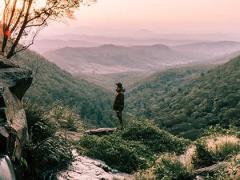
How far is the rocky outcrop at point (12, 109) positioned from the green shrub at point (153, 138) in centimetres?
923

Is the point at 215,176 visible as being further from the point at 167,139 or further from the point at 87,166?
the point at 167,139

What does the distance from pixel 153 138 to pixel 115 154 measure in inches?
226

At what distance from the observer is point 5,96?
11727 millimetres

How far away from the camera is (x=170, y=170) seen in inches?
555

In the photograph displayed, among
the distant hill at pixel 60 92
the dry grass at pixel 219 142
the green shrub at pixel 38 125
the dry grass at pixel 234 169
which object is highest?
the green shrub at pixel 38 125

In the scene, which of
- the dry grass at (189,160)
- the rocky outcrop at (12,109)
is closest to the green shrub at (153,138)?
the dry grass at (189,160)

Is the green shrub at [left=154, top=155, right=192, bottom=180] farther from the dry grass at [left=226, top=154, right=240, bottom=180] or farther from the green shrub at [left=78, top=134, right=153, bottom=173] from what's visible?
the green shrub at [left=78, top=134, right=153, bottom=173]

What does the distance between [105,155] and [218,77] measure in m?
136

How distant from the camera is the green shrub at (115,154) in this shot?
17047 mm

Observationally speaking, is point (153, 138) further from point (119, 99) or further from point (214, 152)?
point (214, 152)

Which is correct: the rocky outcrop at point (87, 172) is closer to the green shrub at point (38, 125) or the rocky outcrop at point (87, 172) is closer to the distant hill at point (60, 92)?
the green shrub at point (38, 125)

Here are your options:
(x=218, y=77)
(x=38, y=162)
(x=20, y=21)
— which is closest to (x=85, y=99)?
(x=218, y=77)

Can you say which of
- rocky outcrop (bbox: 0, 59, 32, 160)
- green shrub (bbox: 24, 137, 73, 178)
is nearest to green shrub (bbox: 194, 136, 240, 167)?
green shrub (bbox: 24, 137, 73, 178)

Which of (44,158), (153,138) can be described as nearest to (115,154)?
(44,158)
